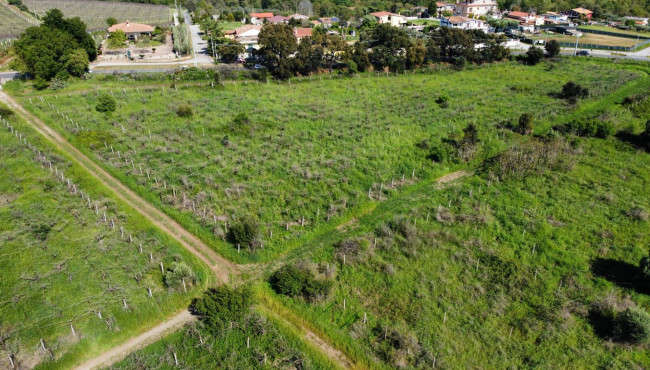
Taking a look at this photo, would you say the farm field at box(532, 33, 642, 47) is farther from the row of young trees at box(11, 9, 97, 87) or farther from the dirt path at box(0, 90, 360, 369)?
the dirt path at box(0, 90, 360, 369)

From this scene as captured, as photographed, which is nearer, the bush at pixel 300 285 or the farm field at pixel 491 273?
the farm field at pixel 491 273

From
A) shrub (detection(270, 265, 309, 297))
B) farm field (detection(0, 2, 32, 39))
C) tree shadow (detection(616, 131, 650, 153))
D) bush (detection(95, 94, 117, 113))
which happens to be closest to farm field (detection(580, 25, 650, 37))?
tree shadow (detection(616, 131, 650, 153))

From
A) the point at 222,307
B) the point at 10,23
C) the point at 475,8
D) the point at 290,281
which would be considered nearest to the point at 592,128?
the point at 290,281

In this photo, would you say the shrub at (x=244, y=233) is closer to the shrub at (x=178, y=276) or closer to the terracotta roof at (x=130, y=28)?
the shrub at (x=178, y=276)

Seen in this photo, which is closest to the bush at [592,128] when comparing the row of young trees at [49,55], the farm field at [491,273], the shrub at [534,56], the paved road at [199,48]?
the farm field at [491,273]

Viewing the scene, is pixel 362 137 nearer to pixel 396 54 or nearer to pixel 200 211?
pixel 200 211

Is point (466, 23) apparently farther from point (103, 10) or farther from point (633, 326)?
point (103, 10)

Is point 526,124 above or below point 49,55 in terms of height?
below
